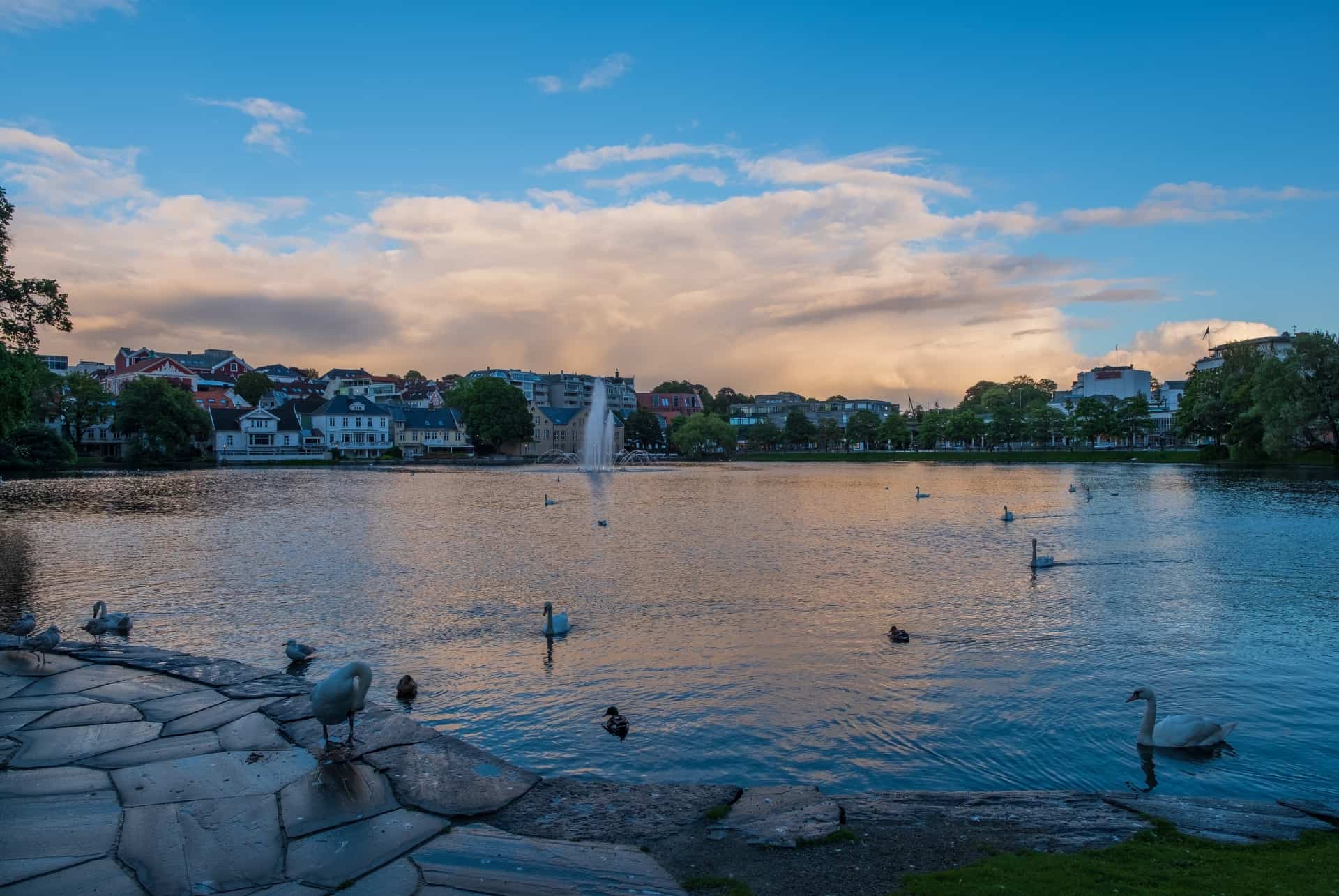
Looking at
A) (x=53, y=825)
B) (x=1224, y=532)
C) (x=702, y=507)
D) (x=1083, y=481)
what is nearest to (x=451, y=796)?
(x=53, y=825)

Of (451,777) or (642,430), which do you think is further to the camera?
(642,430)

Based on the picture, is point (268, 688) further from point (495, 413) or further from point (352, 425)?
point (352, 425)

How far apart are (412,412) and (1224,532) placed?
116 m

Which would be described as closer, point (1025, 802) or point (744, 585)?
point (1025, 802)

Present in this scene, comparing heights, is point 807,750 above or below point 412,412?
below

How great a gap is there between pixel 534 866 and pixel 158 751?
192 inches

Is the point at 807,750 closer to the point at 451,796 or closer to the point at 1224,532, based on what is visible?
the point at 451,796

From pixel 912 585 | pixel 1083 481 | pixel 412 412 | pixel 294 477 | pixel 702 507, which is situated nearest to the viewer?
pixel 912 585

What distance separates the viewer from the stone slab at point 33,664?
1157cm

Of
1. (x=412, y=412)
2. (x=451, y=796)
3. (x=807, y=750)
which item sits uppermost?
(x=412, y=412)

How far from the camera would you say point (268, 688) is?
1130 cm

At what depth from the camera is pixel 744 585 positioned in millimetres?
22875

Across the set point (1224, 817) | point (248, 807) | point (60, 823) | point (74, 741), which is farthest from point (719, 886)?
point (74, 741)

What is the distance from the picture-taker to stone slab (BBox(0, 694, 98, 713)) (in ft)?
32.6
